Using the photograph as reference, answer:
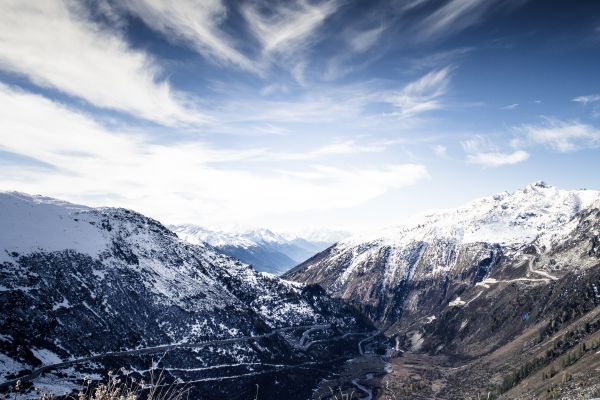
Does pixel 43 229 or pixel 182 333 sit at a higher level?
pixel 43 229

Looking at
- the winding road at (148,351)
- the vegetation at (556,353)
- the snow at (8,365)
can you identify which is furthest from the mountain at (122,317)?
the vegetation at (556,353)

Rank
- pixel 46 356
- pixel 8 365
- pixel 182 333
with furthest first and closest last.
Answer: pixel 182 333, pixel 46 356, pixel 8 365

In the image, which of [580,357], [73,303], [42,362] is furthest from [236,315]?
[580,357]

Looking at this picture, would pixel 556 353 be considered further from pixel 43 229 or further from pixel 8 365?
pixel 43 229

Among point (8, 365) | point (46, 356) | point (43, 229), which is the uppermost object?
point (43, 229)

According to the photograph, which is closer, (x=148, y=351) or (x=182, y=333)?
(x=148, y=351)

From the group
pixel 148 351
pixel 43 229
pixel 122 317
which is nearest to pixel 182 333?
pixel 148 351

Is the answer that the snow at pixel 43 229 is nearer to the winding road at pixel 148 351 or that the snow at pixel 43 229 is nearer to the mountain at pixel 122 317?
the mountain at pixel 122 317

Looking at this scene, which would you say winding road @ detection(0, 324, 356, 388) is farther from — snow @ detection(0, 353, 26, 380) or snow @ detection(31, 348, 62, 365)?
snow @ detection(0, 353, 26, 380)
